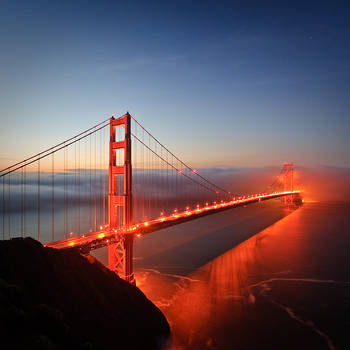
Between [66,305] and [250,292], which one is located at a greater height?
[66,305]

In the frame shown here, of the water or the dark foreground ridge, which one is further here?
the water

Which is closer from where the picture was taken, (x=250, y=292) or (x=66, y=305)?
(x=66, y=305)

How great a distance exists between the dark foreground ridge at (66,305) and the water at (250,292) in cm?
310

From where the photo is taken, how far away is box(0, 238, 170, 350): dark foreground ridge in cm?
Answer: 799

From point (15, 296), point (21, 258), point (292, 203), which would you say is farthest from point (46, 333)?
point (292, 203)

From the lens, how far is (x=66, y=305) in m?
10.0

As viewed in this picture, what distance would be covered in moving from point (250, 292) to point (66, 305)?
1702cm

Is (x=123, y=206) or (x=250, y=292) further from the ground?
(x=123, y=206)

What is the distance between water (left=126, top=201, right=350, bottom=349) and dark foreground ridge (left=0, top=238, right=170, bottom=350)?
3104mm

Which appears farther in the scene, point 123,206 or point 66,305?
point 123,206

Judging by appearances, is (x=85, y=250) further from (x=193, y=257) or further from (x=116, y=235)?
(x=193, y=257)

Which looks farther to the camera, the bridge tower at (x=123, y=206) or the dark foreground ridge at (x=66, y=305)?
the bridge tower at (x=123, y=206)

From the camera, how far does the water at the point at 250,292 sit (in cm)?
1482

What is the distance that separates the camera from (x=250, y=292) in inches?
850
